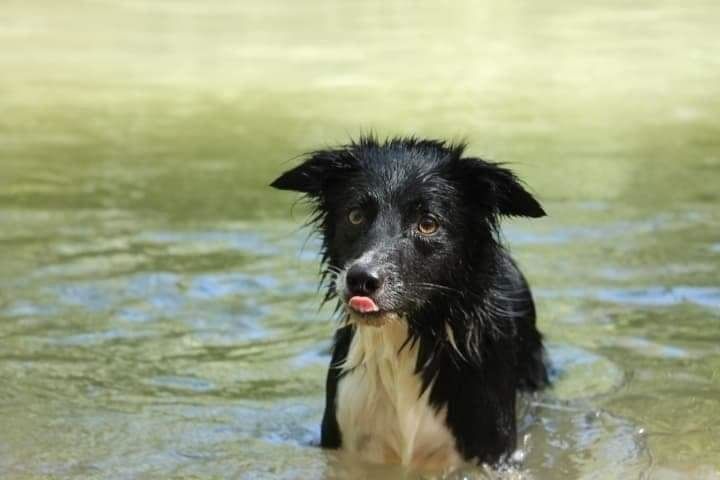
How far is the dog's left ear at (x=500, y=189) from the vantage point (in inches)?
213

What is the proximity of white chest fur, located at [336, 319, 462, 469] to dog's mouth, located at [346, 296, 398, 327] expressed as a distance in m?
0.34

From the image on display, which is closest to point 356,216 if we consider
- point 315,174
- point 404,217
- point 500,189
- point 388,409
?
point 404,217

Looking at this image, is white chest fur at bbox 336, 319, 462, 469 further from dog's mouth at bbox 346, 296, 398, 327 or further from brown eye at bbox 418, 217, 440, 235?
brown eye at bbox 418, 217, 440, 235

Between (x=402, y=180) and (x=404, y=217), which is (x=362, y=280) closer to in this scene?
(x=404, y=217)

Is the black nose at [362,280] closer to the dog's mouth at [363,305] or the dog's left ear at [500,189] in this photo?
the dog's mouth at [363,305]

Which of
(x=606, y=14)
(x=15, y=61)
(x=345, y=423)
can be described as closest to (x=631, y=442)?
(x=345, y=423)

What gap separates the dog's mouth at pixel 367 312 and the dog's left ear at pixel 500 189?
2.41 ft

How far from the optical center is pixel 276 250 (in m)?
9.27

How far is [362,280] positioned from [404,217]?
43 centimetres

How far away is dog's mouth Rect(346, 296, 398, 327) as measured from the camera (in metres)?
5.02

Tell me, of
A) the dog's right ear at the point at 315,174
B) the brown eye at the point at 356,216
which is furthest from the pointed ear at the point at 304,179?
the brown eye at the point at 356,216

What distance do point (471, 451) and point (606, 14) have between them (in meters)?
21.3

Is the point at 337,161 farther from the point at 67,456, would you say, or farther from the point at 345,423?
the point at 67,456

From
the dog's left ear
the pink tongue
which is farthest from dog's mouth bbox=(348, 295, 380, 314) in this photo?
the dog's left ear
